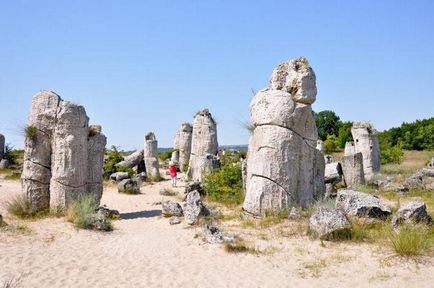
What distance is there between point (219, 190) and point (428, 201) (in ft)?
20.5

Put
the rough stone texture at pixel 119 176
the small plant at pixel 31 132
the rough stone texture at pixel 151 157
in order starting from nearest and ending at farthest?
1. the small plant at pixel 31 132
2. the rough stone texture at pixel 119 176
3. the rough stone texture at pixel 151 157

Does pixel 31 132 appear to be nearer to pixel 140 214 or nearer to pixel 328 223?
pixel 140 214

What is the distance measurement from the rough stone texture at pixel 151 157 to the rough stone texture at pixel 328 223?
47.6 feet

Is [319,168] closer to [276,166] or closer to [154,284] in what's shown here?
[276,166]

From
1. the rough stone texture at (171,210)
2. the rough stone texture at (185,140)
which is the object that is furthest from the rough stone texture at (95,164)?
the rough stone texture at (185,140)

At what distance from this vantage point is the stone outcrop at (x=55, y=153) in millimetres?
10883

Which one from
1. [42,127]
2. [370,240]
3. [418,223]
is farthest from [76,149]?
[418,223]

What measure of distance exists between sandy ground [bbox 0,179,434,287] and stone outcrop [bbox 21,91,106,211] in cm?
166

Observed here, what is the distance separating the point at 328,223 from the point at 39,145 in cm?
752

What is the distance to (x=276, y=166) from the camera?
10.1 metres

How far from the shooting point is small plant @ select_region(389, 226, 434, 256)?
677cm

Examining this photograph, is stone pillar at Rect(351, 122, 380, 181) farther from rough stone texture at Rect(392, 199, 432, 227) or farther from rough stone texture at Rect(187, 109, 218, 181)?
rough stone texture at Rect(392, 199, 432, 227)

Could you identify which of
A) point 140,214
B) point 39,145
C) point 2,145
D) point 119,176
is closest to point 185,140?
point 119,176

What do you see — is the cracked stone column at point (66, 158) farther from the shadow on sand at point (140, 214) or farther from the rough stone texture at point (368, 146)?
the rough stone texture at point (368, 146)
